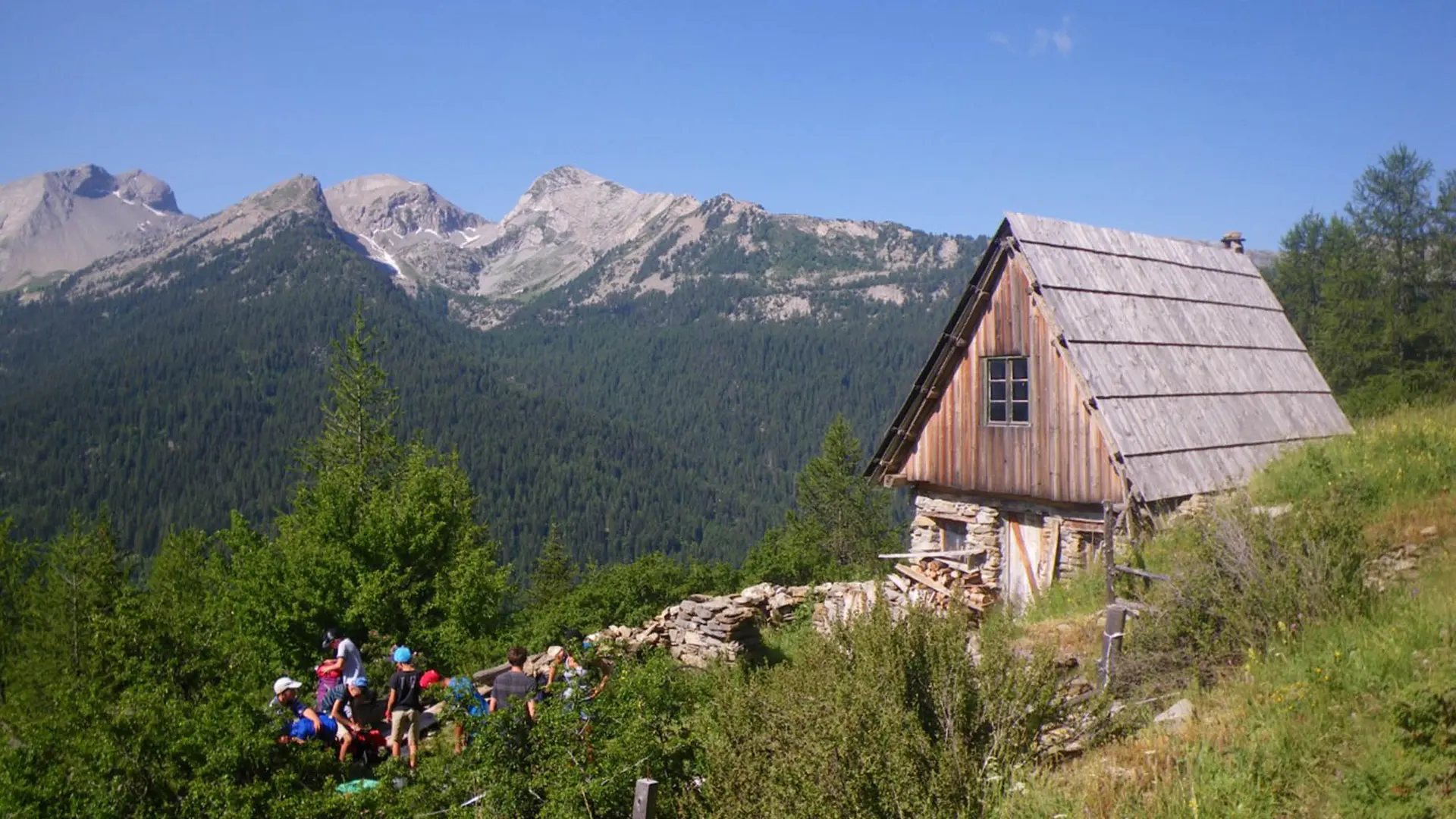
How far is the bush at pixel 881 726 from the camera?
578cm

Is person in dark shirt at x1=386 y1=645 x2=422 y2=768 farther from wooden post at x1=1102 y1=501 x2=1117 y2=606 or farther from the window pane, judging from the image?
the window pane

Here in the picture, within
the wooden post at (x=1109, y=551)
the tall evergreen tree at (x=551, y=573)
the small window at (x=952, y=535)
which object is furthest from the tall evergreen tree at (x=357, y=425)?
the wooden post at (x=1109, y=551)

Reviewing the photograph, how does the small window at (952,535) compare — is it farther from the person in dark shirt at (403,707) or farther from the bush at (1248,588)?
the person in dark shirt at (403,707)

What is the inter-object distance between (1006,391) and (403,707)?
10471 millimetres

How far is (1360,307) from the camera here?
42.5 meters

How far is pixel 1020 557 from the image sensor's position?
15195mm

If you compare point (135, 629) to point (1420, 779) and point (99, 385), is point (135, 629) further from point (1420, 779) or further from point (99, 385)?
point (99, 385)

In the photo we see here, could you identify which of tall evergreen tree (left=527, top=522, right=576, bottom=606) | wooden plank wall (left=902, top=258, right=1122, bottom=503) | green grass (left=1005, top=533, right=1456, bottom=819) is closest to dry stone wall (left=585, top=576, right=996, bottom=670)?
wooden plank wall (left=902, top=258, right=1122, bottom=503)

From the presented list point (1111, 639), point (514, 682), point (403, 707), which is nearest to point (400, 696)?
point (403, 707)

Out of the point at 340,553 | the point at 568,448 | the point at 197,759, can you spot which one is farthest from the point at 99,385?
the point at 197,759

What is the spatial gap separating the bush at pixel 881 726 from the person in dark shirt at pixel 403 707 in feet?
15.0

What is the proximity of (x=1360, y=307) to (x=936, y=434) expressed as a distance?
3696cm

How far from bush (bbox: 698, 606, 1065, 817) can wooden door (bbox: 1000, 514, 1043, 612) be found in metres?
8.00

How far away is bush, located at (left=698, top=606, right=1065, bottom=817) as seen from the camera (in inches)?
228
